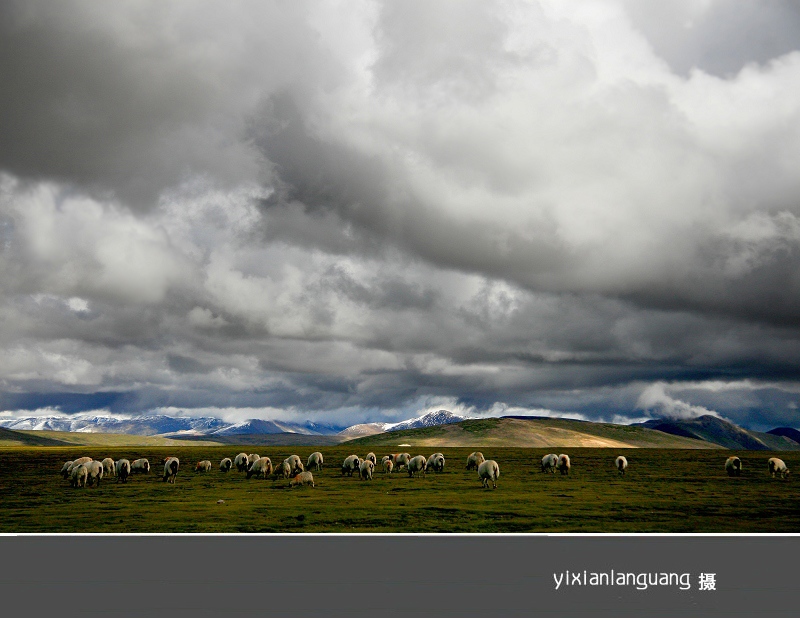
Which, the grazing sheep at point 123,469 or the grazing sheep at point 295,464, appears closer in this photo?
the grazing sheep at point 123,469

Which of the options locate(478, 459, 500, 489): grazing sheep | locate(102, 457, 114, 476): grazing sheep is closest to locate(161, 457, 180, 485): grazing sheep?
locate(102, 457, 114, 476): grazing sheep

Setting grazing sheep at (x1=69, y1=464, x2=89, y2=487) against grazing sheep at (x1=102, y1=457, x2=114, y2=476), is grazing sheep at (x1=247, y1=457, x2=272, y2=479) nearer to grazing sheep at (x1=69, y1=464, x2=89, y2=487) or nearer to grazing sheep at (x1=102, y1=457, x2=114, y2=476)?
grazing sheep at (x1=102, y1=457, x2=114, y2=476)

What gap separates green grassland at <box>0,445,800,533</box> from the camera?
109 feet

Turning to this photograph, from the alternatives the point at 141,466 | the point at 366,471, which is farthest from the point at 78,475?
the point at 366,471

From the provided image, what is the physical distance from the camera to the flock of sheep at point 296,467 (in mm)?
55156

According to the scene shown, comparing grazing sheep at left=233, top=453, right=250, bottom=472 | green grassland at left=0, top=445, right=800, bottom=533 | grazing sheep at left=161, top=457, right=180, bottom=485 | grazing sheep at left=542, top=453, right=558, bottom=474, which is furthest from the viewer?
grazing sheep at left=233, top=453, right=250, bottom=472

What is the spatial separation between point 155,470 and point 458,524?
5394cm
